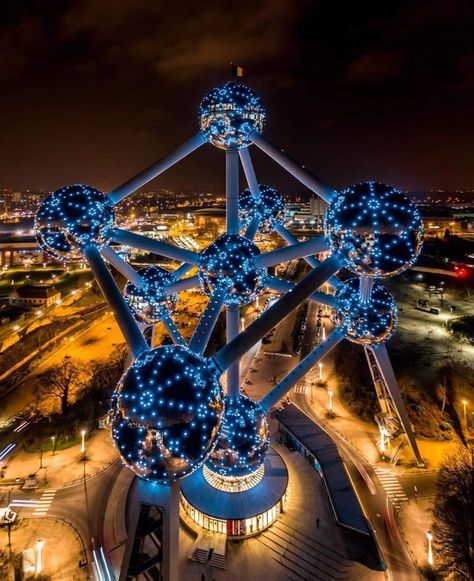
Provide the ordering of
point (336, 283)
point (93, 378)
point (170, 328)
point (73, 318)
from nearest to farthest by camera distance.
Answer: point (170, 328) < point (336, 283) < point (93, 378) < point (73, 318)

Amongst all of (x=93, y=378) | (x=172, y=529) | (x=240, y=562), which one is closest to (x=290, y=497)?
(x=240, y=562)

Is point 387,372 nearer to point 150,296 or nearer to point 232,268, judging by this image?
point 232,268

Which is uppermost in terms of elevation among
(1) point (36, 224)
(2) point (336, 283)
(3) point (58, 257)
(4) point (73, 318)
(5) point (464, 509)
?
(1) point (36, 224)

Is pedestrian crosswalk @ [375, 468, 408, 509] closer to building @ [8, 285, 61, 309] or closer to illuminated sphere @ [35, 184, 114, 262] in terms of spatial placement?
illuminated sphere @ [35, 184, 114, 262]

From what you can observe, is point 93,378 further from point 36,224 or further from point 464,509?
point 464,509

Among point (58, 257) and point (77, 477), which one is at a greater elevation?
point (58, 257)

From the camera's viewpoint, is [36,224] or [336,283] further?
[336,283]

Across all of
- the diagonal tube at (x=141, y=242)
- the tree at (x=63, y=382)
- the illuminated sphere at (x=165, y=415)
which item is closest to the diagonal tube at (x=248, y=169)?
the diagonal tube at (x=141, y=242)
